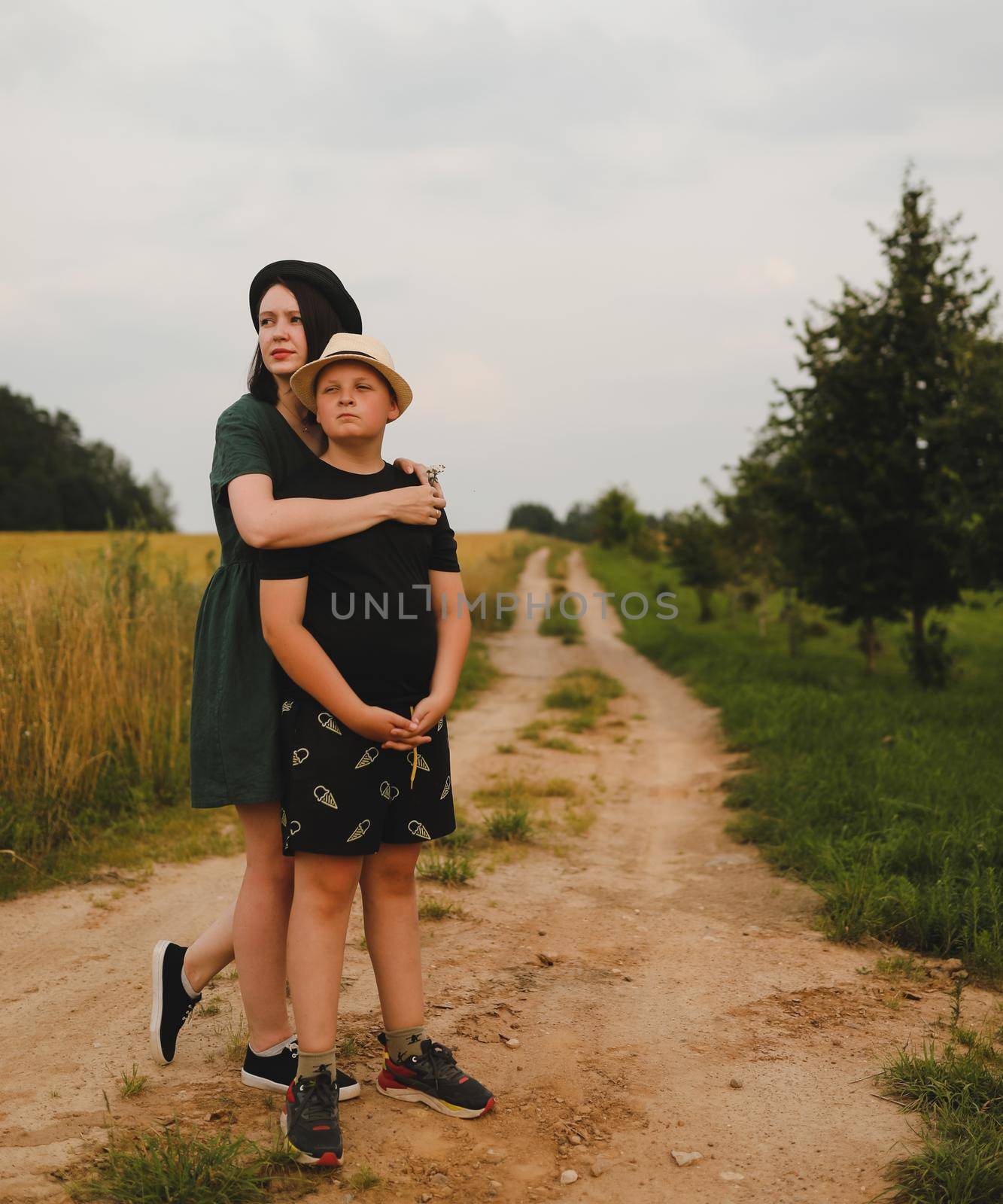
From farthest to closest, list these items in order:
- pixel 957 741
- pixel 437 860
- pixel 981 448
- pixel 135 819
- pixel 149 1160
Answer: pixel 981 448
pixel 957 741
pixel 135 819
pixel 437 860
pixel 149 1160

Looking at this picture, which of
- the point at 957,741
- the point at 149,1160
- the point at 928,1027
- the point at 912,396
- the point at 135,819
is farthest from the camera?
the point at 912,396

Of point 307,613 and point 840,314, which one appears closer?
point 307,613

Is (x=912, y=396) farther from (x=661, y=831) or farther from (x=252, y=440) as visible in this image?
(x=252, y=440)

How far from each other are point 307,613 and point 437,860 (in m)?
2.79

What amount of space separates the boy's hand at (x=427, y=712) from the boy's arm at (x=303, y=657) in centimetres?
10

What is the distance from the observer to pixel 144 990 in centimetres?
361

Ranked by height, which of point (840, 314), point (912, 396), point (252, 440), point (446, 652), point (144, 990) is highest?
point (840, 314)

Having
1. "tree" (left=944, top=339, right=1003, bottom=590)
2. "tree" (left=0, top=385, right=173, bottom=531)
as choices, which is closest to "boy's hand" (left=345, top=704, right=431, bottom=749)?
"tree" (left=944, top=339, right=1003, bottom=590)

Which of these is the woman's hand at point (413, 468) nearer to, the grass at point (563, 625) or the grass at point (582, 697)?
the grass at point (582, 697)

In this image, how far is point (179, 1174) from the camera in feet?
7.32

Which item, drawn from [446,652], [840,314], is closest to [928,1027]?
[446,652]

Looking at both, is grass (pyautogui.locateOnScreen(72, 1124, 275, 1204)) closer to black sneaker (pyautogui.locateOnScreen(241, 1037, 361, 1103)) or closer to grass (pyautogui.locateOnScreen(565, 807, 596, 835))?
black sneaker (pyautogui.locateOnScreen(241, 1037, 361, 1103))

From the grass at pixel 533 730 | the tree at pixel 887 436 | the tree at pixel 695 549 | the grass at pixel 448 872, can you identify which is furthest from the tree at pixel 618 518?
the grass at pixel 448 872

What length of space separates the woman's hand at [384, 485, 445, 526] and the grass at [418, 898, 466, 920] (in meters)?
2.24
